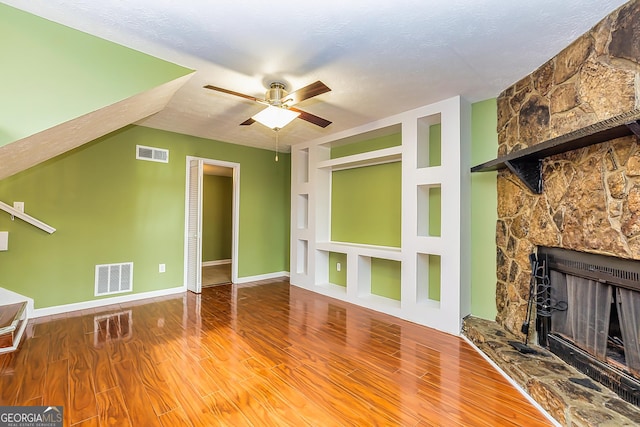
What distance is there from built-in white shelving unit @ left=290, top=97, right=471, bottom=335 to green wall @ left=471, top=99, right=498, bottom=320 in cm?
8

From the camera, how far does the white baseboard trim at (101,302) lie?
3.50 m

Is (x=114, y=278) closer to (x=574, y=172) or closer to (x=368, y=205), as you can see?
(x=368, y=205)

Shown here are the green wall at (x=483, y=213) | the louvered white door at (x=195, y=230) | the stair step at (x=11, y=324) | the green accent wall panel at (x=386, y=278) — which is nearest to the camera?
the stair step at (x=11, y=324)

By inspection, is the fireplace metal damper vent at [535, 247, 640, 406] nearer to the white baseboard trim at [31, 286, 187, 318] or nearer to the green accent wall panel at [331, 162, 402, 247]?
the green accent wall panel at [331, 162, 402, 247]

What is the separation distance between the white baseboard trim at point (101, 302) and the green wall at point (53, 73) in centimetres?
263

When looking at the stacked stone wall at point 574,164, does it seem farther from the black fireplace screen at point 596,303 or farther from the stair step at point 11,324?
the stair step at point 11,324

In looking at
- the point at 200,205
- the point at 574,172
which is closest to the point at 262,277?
the point at 200,205

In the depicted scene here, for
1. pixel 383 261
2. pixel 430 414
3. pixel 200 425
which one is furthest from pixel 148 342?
pixel 383 261

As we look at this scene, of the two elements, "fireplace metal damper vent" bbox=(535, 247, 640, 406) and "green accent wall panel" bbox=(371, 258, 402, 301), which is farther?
"green accent wall panel" bbox=(371, 258, 402, 301)

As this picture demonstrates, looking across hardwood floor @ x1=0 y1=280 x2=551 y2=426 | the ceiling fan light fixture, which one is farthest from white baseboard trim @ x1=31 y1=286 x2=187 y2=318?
the ceiling fan light fixture

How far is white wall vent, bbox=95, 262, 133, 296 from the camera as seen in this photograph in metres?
3.91

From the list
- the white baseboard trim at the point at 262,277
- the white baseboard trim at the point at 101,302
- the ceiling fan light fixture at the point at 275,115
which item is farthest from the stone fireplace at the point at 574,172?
the white baseboard trim at the point at 101,302

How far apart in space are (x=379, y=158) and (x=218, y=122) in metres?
2.32

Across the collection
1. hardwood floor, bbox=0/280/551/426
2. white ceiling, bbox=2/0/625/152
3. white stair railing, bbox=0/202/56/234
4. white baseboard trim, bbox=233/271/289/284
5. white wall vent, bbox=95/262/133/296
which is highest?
white ceiling, bbox=2/0/625/152
